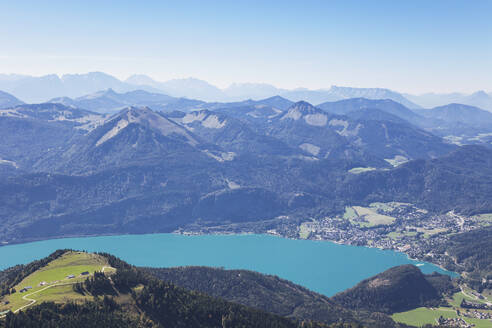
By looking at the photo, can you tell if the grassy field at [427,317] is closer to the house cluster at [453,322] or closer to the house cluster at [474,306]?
the house cluster at [453,322]

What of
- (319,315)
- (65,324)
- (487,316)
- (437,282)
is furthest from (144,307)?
(437,282)

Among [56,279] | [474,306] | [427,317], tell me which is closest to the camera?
[56,279]

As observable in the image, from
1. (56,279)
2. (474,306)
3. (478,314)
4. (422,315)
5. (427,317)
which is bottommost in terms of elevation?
(422,315)

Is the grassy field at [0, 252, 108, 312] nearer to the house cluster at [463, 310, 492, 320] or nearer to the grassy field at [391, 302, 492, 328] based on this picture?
the grassy field at [391, 302, 492, 328]

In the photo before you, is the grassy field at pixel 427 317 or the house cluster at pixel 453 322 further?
the grassy field at pixel 427 317

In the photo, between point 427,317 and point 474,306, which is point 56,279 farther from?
point 474,306

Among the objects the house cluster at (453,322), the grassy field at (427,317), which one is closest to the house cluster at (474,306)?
the grassy field at (427,317)

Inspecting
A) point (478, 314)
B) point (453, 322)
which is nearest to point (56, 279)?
point (453, 322)

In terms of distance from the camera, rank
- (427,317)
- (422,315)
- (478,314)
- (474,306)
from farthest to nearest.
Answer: (474,306) → (422,315) → (427,317) → (478,314)
